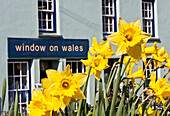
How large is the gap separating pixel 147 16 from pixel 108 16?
214 cm

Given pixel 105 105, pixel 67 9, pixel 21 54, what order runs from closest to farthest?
pixel 105 105 < pixel 21 54 < pixel 67 9

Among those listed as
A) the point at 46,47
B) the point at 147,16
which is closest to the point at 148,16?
the point at 147,16

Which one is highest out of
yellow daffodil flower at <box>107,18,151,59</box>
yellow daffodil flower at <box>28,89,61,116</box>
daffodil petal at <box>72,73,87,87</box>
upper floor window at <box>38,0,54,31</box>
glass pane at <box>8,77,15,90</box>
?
upper floor window at <box>38,0,54,31</box>

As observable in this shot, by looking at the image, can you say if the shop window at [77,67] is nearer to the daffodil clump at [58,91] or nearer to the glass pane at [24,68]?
the glass pane at [24,68]

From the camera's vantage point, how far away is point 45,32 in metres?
14.2

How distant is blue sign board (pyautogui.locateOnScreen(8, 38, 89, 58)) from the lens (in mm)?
13469

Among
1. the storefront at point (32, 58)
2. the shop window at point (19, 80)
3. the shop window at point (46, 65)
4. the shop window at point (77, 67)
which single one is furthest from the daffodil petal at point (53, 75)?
the shop window at point (77, 67)

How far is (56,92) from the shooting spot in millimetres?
2160

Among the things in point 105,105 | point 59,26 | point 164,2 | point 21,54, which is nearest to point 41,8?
point 59,26

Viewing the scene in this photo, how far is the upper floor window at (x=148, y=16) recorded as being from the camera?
16953 mm

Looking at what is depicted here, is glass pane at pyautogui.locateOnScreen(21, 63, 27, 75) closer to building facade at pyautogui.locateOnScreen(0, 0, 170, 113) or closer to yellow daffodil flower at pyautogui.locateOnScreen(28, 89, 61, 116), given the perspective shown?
building facade at pyautogui.locateOnScreen(0, 0, 170, 113)

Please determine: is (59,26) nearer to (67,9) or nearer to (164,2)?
(67,9)

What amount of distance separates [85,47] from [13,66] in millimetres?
2835

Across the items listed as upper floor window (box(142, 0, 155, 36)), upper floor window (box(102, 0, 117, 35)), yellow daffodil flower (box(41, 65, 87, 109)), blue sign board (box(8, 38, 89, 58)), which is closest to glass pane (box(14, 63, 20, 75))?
blue sign board (box(8, 38, 89, 58))
